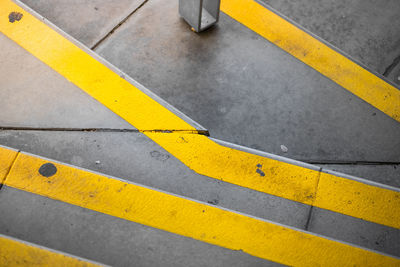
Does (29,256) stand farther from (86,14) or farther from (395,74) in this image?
(395,74)

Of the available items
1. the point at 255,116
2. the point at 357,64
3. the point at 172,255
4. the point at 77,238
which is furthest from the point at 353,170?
the point at 77,238

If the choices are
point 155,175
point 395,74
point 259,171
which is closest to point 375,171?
point 259,171

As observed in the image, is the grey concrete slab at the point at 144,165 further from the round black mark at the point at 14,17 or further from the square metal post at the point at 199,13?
the square metal post at the point at 199,13

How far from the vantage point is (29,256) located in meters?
1.49

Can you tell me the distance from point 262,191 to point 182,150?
53cm

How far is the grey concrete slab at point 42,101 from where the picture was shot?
2.17 metres

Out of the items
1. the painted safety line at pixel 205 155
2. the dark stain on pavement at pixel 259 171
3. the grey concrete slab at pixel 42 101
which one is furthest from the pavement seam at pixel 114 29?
the dark stain on pavement at pixel 259 171

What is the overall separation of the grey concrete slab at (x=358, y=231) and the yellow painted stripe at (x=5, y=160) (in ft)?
5.49

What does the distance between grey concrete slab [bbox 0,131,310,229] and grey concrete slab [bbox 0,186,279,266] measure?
0.31 metres

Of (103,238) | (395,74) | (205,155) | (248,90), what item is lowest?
(103,238)

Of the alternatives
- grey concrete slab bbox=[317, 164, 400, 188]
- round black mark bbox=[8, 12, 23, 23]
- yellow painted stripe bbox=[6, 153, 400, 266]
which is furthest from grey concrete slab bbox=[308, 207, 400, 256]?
round black mark bbox=[8, 12, 23, 23]

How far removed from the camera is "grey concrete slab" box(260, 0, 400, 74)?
2.95 metres

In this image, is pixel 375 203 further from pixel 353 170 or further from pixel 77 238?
pixel 77 238

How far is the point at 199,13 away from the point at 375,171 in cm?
170
